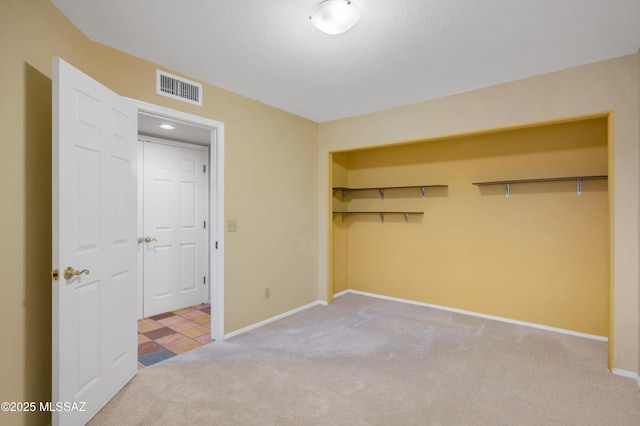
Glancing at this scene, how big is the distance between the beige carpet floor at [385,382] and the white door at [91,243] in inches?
11.9

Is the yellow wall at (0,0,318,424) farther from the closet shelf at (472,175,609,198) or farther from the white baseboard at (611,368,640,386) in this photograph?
the white baseboard at (611,368,640,386)

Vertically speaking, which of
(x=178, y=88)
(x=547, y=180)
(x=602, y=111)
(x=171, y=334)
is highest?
(x=178, y=88)

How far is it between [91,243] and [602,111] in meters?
4.08

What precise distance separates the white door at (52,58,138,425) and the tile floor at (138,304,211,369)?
19.8 inches

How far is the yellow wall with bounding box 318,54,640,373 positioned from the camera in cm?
252

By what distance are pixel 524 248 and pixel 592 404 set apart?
1.81m

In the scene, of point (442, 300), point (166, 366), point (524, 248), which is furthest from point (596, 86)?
point (166, 366)

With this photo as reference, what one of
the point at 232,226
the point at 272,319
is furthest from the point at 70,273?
the point at 272,319

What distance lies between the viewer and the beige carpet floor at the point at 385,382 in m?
2.04

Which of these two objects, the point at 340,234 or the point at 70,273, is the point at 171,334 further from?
the point at 340,234

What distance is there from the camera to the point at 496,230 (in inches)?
151

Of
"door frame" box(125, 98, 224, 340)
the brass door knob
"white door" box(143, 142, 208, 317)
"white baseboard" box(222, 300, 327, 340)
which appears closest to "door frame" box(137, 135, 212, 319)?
"white door" box(143, 142, 208, 317)

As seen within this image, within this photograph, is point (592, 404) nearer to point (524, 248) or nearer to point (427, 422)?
point (427, 422)

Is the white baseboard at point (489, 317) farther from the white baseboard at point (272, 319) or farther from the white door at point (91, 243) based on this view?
the white door at point (91, 243)
